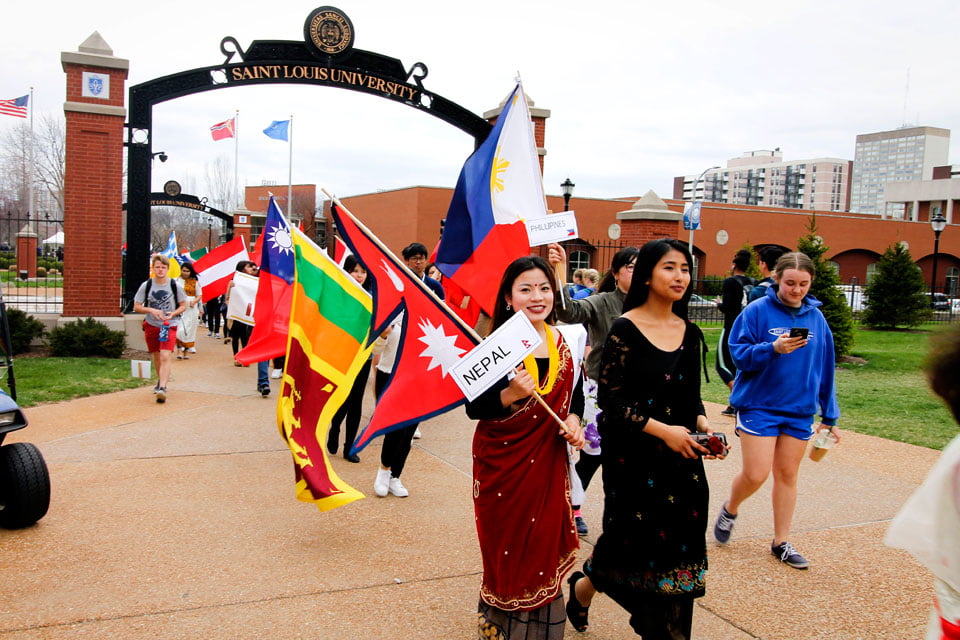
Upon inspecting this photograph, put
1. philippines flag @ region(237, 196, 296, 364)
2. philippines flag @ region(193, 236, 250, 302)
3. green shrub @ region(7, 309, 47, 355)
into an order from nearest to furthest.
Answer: philippines flag @ region(237, 196, 296, 364), green shrub @ region(7, 309, 47, 355), philippines flag @ region(193, 236, 250, 302)

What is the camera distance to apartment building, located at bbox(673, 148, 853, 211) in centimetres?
14925

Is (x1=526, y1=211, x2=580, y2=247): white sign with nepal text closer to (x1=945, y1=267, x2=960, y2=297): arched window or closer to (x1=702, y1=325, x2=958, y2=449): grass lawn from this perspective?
(x1=702, y1=325, x2=958, y2=449): grass lawn

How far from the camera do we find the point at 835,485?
618 centimetres

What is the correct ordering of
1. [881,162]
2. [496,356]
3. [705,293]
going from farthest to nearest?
[881,162]
[705,293]
[496,356]

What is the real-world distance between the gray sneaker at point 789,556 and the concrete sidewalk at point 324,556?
0.05m

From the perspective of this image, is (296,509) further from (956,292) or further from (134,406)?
(956,292)

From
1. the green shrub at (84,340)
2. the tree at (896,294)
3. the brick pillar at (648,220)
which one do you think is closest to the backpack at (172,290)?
the green shrub at (84,340)

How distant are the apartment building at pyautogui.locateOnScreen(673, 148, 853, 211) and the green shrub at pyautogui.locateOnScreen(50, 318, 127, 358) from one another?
145 m

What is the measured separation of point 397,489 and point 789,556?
2.69 metres

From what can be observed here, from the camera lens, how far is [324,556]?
4410 millimetres

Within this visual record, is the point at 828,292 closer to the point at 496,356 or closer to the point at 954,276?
the point at 496,356

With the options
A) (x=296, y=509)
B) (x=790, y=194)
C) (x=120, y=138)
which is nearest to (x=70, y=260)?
(x=120, y=138)

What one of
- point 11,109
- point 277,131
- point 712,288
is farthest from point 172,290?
point 712,288

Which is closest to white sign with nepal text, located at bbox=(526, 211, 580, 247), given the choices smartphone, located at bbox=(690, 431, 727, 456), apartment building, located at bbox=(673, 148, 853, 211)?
smartphone, located at bbox=(690, 431, 727, 456)
